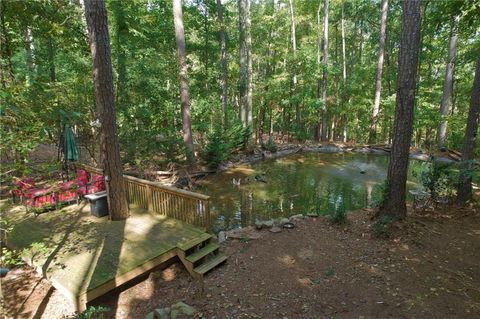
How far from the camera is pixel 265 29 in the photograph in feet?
66.7

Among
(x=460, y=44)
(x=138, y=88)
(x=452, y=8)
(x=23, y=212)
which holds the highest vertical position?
(x=460, y=44)

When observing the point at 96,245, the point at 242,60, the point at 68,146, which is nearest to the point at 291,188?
the point at 96,245

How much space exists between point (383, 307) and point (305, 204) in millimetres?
4736

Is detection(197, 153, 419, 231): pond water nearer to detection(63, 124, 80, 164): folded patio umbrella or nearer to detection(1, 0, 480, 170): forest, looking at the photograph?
detection(1, 0, 480, 170): forest

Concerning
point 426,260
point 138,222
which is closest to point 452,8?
point 426,260

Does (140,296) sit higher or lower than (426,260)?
lower

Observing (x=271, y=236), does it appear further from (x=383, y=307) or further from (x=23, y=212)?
(x=23, y=212)

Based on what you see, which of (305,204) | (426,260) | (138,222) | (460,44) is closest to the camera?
(426,260)

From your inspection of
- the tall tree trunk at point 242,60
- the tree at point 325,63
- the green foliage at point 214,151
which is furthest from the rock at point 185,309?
the tree at point 325,63

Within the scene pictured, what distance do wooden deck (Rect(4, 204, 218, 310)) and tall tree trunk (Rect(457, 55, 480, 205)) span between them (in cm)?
580

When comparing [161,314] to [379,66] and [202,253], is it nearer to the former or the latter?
[202,253]

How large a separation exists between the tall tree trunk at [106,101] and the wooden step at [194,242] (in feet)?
6.09

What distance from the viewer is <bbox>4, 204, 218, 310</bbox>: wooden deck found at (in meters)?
3.86

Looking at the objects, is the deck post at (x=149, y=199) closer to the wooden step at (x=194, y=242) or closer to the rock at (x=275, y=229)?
the wooden step at (x=194, y=242)
